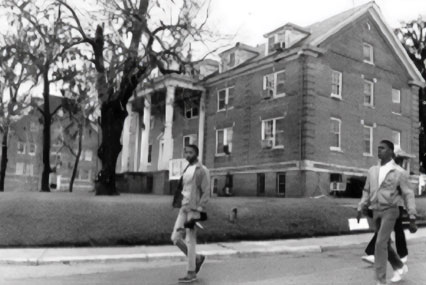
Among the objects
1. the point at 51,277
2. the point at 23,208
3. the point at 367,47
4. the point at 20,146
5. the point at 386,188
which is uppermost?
the point at 367,47

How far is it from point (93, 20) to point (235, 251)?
11499 millimetres

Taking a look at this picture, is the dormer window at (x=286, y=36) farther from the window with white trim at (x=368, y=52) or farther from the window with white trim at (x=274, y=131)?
the window with white trim at (x=274, y=131)

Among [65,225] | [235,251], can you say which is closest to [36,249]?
[65,225]

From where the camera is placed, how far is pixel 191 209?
7141 mm

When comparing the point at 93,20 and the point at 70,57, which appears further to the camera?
the point at 70,57

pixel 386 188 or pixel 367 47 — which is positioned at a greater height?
pixel 367 47

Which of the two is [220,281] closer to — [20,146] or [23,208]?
[23,208]

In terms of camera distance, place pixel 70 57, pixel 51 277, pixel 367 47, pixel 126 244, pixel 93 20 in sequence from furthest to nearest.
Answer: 1. pixel 367 47
2. pixel 70 57
3. pixel 93 20
4. pixel 126 244
5. pixel 51 277

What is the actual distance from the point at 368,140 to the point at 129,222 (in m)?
19.5

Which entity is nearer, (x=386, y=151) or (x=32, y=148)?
(x=386, y=151)

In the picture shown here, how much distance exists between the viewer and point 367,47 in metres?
29.2

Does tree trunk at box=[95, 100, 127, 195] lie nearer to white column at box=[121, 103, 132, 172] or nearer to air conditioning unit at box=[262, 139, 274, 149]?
air conditioning unit at box=[262, 139, 274, 149]

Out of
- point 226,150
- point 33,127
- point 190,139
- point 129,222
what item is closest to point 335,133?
point 226,150

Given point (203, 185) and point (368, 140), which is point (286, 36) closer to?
point (368, 140)
